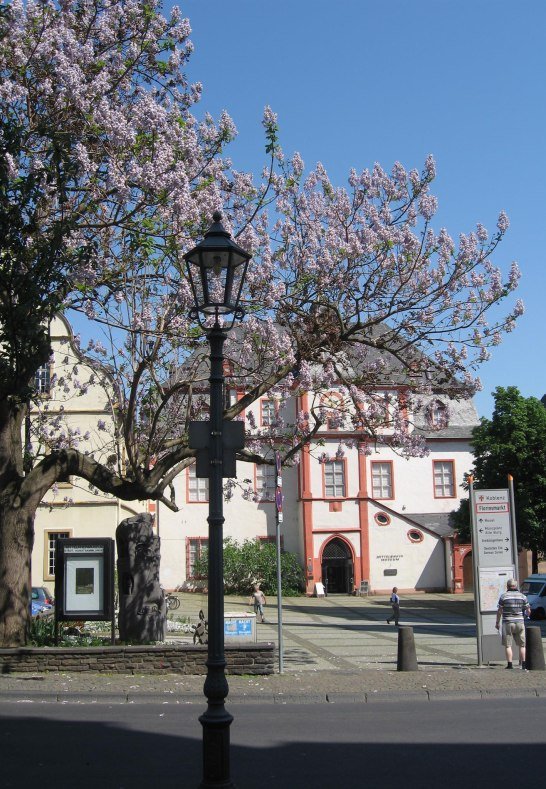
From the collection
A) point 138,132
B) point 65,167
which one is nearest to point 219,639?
point 65,167

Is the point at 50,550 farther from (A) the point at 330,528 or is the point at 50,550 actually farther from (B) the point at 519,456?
(B) the point at 519,456

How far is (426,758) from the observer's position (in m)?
8.76

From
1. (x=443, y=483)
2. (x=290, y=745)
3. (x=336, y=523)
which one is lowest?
(x=290, y=745)

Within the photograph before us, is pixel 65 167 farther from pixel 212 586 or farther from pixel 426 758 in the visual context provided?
pixel 426 758

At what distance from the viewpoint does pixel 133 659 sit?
14242 millimetres

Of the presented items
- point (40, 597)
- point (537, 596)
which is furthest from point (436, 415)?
point (537, 596)

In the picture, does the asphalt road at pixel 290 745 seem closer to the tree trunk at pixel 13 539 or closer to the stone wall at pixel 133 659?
the stone wall at pixel 133 659

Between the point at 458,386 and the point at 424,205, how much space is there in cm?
345

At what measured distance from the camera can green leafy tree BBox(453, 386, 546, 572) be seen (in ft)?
119

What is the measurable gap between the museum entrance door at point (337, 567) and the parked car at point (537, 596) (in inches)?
550

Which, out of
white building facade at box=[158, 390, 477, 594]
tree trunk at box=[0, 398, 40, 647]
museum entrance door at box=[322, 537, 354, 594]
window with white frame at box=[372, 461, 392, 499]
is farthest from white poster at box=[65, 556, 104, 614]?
window with white frame at box=[372, 461, 392, 499]

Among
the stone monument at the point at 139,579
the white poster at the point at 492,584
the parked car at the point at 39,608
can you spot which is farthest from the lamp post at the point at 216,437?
the parked car at the point at 39,608

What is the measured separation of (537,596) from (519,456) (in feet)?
20.8

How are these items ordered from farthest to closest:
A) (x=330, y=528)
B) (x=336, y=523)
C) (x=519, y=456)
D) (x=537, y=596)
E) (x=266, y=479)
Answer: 1. (x=266, y=479)
2. (x=336, y=523)
3. (x=330, y=528)
4. (x=519, y=456)
5. (x=537, y=596)
